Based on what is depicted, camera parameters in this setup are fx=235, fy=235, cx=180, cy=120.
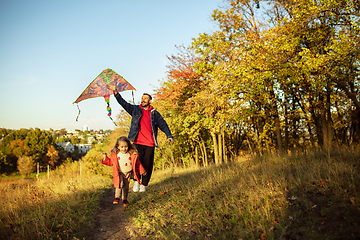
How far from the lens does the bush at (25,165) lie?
59188 mm

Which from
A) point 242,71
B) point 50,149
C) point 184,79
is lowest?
point 50,149

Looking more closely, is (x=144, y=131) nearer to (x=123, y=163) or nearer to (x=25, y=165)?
(x=123, y=163)

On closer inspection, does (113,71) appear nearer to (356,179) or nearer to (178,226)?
(178,226)

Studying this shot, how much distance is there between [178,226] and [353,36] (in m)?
9.86

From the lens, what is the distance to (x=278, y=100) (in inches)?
653

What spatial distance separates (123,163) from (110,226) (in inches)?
60.2

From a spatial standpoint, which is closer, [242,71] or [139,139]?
[139,139]

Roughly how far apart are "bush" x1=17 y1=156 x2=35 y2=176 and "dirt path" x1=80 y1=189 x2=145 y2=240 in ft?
212

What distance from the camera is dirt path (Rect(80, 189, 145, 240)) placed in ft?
15.1

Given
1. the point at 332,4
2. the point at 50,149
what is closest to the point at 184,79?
the point at 332,4

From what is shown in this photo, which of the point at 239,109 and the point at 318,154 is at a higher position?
the point at 239,109

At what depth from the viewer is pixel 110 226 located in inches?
206

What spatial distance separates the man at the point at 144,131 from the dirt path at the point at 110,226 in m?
0.83

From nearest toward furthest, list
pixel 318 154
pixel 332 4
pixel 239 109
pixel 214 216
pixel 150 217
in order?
pixel 214 216
pixel 150 217
pixel 318 154
pixel 332 4
pixel 239 109
